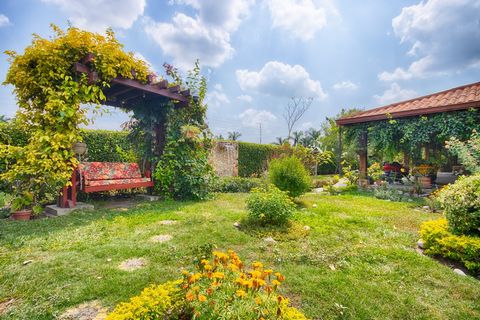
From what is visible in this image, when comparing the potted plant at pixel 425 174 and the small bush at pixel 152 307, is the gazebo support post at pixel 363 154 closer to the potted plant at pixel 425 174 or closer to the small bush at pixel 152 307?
the potted plant at pixel 425 174

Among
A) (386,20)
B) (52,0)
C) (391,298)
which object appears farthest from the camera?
(386,20)

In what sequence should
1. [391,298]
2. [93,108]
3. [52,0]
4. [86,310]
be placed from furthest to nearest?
[93,108] < [52,0] < [391,298] < [86,310]

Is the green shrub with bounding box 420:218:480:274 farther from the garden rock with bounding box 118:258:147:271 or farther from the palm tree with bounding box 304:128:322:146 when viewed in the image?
the palm tree with bounding box 304:128:322:146

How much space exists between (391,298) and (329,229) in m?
1.80

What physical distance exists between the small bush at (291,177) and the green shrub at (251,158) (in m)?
6.70

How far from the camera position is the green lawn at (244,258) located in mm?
1935

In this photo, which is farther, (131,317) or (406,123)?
(406,123)

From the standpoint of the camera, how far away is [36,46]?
4.34 m

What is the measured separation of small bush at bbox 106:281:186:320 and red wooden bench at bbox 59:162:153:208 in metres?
4.40

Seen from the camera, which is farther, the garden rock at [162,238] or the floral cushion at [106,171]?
the floral cushion at [106,171]

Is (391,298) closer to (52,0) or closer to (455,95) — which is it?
(52,0)

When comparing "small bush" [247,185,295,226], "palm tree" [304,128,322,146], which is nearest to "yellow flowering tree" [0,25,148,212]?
"small bush" [247,185,295,226]

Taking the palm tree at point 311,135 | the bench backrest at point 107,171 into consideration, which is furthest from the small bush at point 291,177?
the palm tree at point 311,135

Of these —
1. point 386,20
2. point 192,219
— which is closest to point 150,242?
point 192,219
